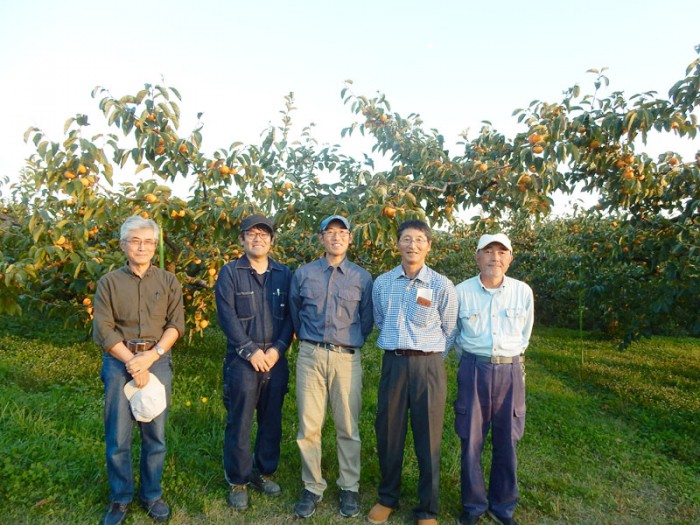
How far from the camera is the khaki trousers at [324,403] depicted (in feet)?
8.16

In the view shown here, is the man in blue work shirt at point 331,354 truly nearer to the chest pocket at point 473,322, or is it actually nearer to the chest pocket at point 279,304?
→ the chest pocket at point 279,304

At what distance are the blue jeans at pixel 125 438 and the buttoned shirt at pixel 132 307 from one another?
5.4 inches

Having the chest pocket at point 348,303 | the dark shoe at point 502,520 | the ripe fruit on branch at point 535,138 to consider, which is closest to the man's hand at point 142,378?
the chest pocket at point 348,303

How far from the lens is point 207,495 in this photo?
2.61 metres

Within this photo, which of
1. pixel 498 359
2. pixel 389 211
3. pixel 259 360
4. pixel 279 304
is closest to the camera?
pixel 498 359

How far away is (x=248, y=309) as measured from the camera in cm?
254

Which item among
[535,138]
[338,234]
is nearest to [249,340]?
[338,234]

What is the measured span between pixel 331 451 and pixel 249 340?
1.06m

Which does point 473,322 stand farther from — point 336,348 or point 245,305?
point 245,305

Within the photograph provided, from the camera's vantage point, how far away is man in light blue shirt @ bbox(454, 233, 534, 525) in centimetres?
239

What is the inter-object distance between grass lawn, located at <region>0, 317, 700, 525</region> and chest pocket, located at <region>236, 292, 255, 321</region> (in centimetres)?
93

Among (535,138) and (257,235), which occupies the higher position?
(535,138)

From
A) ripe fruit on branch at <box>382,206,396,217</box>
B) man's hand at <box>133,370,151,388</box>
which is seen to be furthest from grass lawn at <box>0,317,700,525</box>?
ripe fruit on branch at <box>382,206,396,217</box>

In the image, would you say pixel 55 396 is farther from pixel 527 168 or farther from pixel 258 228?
pixel 527 168
